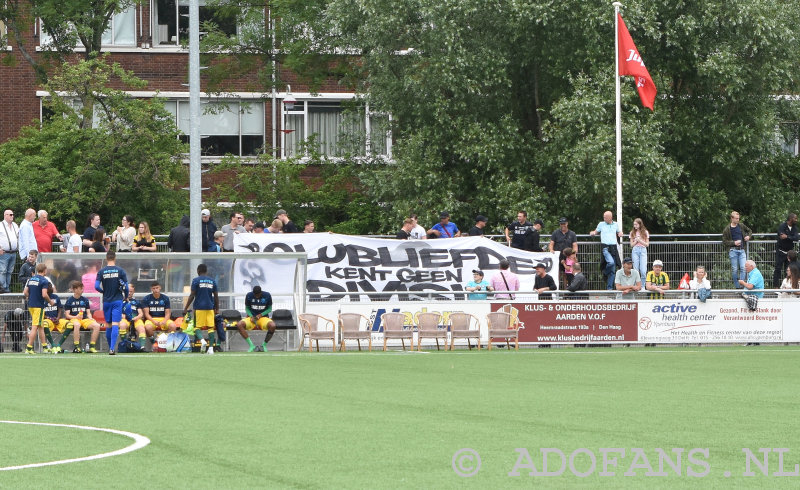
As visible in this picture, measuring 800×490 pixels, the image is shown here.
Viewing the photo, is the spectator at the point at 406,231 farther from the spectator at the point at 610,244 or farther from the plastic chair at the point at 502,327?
the spectator at the point at 610,244

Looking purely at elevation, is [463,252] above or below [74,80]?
below

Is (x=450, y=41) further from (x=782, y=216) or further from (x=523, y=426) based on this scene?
(x=523, y=426)

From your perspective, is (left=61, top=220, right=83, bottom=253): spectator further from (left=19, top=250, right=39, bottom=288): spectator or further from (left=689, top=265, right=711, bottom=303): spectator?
(left=689, top=265, right=711, bottom=303): spectator

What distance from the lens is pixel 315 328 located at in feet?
92.1

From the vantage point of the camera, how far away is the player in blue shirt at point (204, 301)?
26547mm

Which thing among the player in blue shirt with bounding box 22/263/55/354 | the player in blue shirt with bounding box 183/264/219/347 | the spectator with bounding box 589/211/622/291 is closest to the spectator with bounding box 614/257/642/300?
the spectator with bounding box 589/211/622/291

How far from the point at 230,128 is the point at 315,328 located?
68.3 feet

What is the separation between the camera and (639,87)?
32.7m

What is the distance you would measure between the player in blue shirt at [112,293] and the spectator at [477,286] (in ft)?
24.2

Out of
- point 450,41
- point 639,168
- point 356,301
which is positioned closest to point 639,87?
point 639,168

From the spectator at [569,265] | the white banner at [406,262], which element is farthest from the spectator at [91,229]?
the spectator at [569,265]

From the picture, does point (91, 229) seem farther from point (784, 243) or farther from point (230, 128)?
point (230, 128)

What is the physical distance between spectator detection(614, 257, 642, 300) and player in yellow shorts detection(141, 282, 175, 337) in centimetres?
981

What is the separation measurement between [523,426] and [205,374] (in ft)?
27.8
